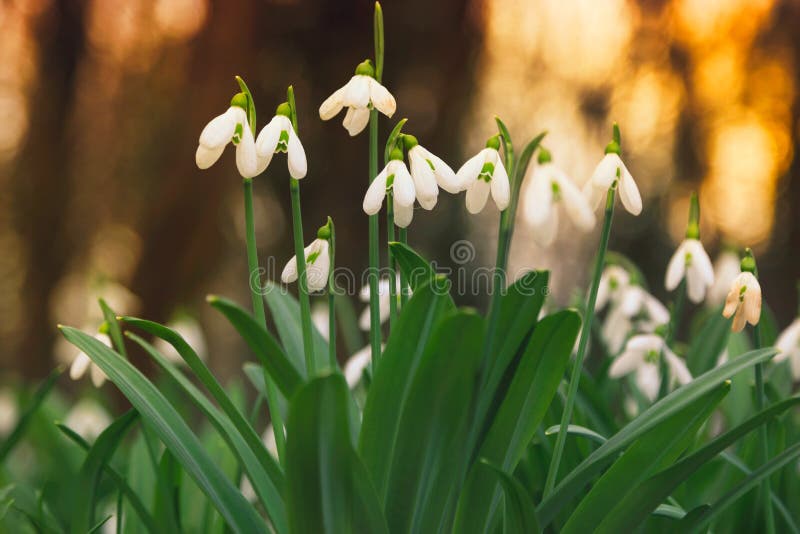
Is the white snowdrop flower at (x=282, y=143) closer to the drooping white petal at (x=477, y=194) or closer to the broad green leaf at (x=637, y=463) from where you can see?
the drooping white petal at (x=477, y=194)

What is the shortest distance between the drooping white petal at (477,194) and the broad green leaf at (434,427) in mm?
229

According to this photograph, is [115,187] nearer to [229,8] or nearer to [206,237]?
[206,237]

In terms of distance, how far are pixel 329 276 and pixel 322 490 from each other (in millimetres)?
383

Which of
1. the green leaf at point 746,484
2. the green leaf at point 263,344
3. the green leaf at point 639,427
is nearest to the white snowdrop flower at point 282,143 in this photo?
the green leaf at point 263,344

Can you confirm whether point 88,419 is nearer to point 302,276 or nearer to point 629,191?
point 302,276

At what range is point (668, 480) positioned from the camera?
3.51ft

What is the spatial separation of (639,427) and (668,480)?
89 mm

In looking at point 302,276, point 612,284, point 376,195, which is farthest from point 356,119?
point 612,284

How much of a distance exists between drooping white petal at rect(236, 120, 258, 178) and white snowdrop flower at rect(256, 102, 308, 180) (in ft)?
0.04

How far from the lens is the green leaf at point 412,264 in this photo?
1.18 metres

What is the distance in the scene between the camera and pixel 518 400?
3.79ft

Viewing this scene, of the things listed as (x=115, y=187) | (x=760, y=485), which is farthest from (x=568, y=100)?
(x=760, y=485)

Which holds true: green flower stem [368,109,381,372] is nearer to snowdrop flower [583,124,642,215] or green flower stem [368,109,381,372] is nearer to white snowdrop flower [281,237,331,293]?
white snowdrop flower [281,237,331,293]

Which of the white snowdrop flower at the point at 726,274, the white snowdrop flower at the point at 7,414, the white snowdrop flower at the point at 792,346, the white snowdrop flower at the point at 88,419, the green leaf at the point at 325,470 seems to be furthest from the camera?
the white snowdrop flower at the point at 7,414
